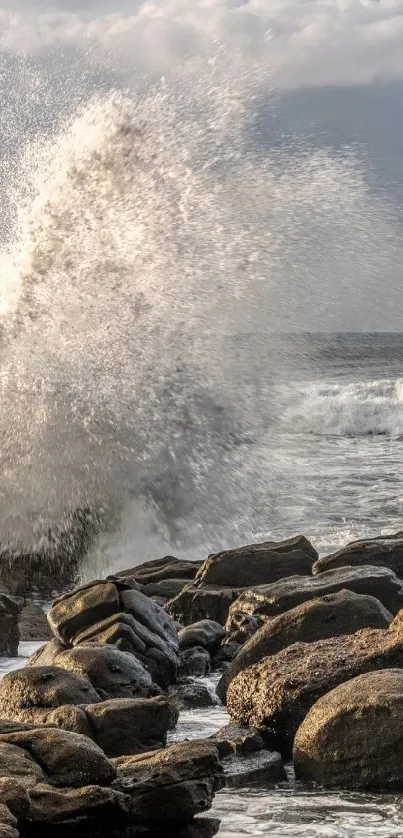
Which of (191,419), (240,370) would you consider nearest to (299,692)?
(191,419)

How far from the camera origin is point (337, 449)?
33719 mm

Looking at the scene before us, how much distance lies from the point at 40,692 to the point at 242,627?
3.68 m

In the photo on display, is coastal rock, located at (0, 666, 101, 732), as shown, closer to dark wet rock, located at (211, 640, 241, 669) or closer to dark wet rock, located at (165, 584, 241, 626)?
dark wet rock, located at (211, 640, 241, 669)

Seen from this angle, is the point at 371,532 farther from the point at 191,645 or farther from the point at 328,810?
the point at 328,810

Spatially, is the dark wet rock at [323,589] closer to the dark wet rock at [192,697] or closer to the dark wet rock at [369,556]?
the dark wet rock at [369,556]

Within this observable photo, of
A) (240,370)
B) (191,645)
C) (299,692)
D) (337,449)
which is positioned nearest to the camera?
(299,692)

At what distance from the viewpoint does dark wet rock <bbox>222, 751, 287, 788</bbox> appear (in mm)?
7539

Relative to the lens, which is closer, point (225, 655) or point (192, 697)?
point (192, 697)

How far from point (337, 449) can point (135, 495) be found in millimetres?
14639

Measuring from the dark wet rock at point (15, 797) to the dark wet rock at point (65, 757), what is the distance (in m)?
0.45

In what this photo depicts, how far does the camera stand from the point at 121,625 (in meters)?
10.6

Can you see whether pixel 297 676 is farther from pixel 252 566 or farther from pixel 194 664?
pixel 252 566

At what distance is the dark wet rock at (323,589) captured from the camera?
1123cm

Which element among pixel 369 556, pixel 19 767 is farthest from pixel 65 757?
pixel 369 556
